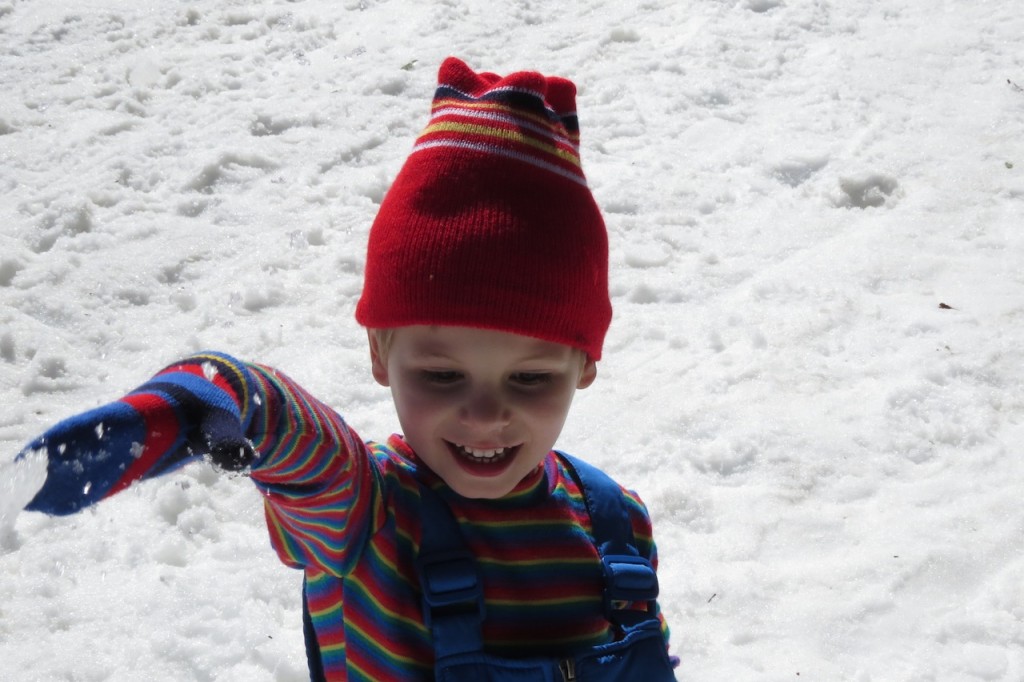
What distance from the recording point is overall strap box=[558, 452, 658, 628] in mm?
1916

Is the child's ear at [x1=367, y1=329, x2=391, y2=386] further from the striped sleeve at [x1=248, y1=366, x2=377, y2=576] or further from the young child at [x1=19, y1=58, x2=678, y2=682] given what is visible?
the striped sleeve at [x1=248, y1=366, x2=377, y2=576]

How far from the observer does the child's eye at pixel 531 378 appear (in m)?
1.83

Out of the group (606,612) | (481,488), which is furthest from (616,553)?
(481,488)

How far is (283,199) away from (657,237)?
1540 millimetres

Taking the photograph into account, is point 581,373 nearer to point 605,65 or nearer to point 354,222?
point 354,222

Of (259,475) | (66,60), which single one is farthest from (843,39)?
(259,475)

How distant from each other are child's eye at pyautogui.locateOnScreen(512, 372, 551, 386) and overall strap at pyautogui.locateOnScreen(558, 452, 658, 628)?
280 millimetres

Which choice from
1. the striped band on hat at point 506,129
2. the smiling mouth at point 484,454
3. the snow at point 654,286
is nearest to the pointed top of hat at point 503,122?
the striped band on hat at point 506,129

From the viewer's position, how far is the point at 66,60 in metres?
5.13

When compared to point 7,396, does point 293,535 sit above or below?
above

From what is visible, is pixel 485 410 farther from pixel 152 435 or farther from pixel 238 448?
pixel 152 435

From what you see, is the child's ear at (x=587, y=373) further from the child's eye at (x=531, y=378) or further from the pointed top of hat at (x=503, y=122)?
the pointed top of hat at (x=503, y=122)

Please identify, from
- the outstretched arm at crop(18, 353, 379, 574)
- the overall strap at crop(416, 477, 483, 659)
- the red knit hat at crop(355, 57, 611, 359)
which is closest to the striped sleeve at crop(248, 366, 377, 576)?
the outstretched arm at crop(18, 353, 379, 574)

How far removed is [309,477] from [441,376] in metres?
0.31
